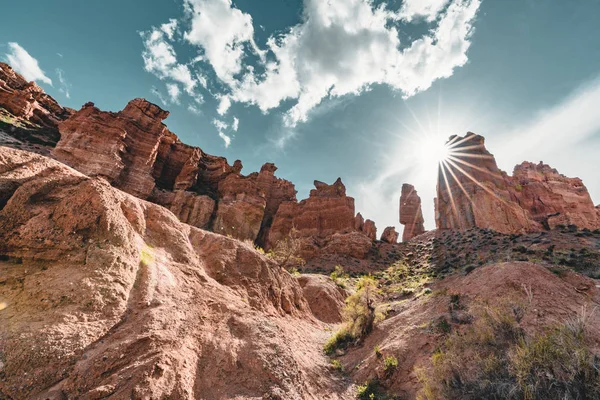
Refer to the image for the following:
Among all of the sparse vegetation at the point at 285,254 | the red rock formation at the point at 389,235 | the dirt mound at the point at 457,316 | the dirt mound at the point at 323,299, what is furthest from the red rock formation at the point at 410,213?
the dirt mound at the point at 457,316

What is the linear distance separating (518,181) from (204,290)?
93.0 m

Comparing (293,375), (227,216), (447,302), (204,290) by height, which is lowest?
(293,375)

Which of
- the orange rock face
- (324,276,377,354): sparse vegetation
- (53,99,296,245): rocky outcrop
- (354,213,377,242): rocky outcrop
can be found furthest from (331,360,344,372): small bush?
the orange rock face

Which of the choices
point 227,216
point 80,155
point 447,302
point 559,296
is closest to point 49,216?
point 447,302

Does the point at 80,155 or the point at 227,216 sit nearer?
the point at 80,155

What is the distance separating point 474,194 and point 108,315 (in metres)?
69.8

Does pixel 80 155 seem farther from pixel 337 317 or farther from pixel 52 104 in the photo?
pixel 337 317

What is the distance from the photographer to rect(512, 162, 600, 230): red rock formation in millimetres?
64938

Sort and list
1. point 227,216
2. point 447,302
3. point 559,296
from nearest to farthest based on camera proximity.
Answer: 1. point 559,296
2. point 447,302
3. point 227,216

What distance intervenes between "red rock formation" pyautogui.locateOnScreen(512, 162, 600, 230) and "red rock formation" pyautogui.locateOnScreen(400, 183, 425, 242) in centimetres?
2452

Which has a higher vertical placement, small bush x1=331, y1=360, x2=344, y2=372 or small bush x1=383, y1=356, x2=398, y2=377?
small bush x1=383, y1=356, x2=398, y2=377

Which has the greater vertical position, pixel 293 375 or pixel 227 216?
pixel 227 216

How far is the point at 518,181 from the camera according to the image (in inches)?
2953

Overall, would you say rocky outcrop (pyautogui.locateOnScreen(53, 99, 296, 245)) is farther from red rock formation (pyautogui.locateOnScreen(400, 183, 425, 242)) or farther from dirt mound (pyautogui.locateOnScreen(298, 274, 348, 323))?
red rock formation (pyautogui.locateOnScreen(400, 183, 425, 242))
